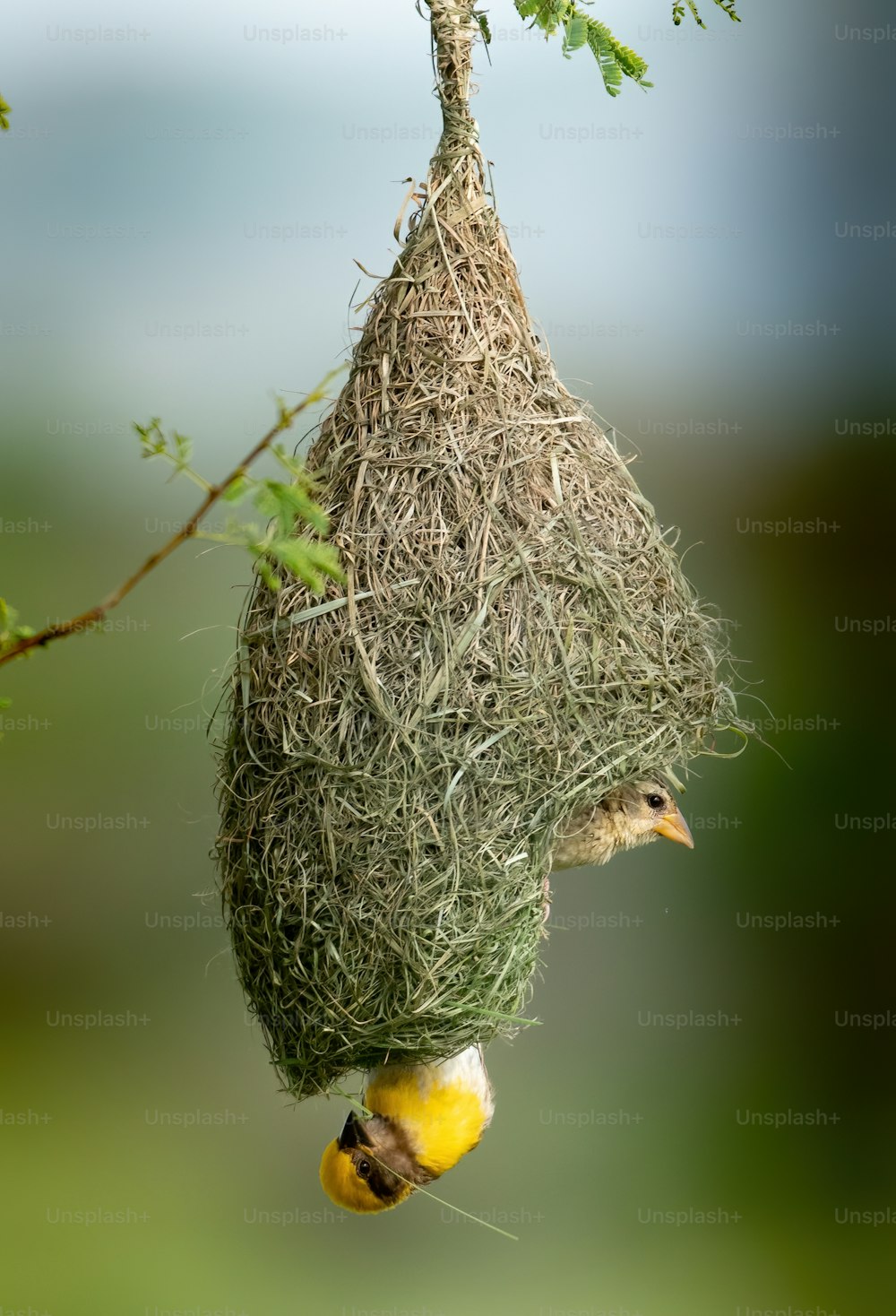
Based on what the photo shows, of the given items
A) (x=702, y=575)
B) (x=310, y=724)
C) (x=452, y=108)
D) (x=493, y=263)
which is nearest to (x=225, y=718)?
(x=310, y=724)

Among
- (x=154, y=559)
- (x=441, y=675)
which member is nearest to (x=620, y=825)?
(x=441, y=675)

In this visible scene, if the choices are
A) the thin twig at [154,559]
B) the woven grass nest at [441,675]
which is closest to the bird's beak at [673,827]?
the woven grass nest at [441,675]

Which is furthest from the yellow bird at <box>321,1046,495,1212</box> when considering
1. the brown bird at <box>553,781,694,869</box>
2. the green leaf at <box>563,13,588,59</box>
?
the green leaf at <box>563,13,588,59</box>

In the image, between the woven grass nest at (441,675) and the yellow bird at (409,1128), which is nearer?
the woven grass nest at (441,675)

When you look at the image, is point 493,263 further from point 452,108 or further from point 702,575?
point 702,575

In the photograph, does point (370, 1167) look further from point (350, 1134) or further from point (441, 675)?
point (441, 675)

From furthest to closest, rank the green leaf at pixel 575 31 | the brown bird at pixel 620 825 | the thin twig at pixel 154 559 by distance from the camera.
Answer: the brown bird at pixel 620 825
the green leaf at pixel 575 31
the thin twig at pixel 154 559

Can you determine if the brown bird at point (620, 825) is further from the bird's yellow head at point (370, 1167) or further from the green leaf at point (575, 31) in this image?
the green leaf at point (575, 31)

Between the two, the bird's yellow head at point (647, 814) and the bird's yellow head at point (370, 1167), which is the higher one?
the bird's yellow head at point (647, 814)
